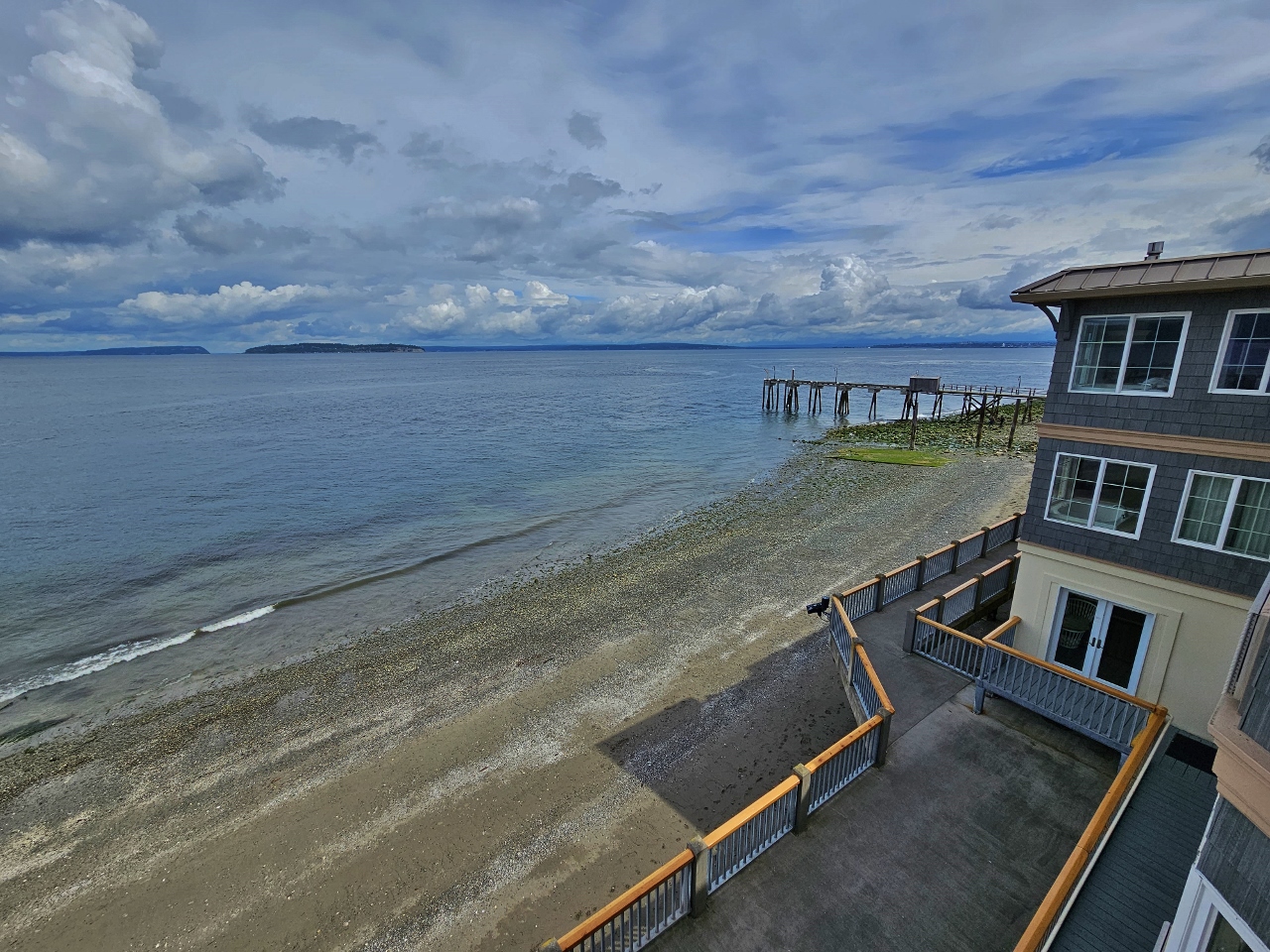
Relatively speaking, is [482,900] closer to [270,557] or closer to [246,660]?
[246,660]

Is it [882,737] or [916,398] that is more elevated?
[882,737]

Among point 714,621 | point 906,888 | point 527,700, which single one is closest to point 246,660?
point 527,700

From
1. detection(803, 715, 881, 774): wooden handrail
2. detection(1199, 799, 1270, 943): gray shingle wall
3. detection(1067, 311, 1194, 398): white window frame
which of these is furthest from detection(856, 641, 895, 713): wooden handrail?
detection(1067, 311, 1194, 398): white window frame

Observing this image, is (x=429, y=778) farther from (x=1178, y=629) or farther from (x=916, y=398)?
(x=916, y=398)

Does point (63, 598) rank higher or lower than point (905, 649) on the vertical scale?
lower

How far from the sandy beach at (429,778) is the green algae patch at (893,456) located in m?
25.2

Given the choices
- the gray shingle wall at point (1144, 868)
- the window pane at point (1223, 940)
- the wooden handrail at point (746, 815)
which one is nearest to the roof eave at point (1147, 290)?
the gray shingle wall at point (1144, 868)

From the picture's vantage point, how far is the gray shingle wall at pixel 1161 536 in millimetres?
8883

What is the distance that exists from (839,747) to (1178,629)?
6.25 m

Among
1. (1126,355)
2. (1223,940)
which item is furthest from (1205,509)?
(1223,940)

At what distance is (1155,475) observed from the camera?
9570 millimetres

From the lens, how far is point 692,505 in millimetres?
33375

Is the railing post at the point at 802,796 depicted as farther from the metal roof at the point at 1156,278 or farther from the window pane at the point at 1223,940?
the metal roof at the point at 1156,278

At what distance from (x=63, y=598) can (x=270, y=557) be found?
6.74 metres
